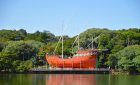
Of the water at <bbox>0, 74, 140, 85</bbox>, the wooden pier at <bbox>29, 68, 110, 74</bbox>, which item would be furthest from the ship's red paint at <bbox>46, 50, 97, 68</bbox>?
the water at <bbox>0, 74, 140, 85</bbox>

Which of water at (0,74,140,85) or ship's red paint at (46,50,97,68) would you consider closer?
water at (0,74,140,85)

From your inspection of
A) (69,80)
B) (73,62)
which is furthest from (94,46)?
(69,80)

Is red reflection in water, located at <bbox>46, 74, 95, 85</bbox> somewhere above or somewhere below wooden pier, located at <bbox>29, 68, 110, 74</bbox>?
below

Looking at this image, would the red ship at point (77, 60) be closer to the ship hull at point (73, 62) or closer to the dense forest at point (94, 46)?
the ship hull at point (73, 62)

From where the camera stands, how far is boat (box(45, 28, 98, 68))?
74.9 metres

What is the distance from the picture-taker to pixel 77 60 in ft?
252

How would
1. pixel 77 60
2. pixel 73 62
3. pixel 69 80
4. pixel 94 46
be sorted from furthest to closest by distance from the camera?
1. pixel 94 46
2. pixel 73 62
3. pixel 77 60
4. pixel 69 80

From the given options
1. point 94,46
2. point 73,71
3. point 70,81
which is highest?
point 94,46

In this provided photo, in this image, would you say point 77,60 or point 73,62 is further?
point 73,62

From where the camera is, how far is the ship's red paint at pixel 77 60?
75000 mm

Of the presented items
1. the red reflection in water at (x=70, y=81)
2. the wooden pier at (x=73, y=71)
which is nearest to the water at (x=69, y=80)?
the red reflection in water at (x=70, y=81)

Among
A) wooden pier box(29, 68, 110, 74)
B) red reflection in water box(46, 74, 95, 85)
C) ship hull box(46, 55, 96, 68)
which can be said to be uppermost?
ship hull box(46, 55, 96, 68)

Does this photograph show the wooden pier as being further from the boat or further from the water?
the water

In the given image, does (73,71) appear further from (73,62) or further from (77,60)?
(73,62)
